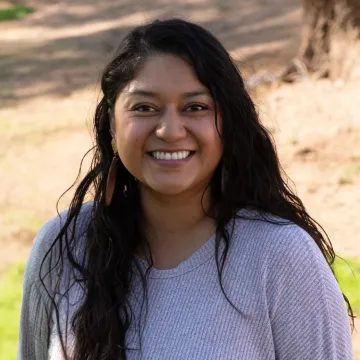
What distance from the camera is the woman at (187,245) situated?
1959 mm

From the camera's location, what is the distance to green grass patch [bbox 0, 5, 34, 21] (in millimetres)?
→ 13445

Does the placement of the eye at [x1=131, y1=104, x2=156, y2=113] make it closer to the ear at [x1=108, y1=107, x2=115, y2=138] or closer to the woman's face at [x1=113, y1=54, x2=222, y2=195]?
the woman's face at [x1=113, y1=54, x2=222, y2=195]

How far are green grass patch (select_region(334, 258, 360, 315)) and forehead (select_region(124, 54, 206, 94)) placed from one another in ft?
7.07

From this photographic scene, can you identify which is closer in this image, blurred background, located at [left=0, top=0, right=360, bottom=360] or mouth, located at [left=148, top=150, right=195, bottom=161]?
mouth, located at [left=148, top=150, right=195, bottom=161]

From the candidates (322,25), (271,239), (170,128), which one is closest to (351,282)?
(271,239)

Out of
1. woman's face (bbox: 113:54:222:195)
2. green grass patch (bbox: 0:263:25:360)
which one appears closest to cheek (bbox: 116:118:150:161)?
woman's face (bbox: 113:54:222:195)

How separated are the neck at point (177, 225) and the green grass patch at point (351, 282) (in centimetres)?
196

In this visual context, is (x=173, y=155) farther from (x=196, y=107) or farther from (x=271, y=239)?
(x=271, y=239)

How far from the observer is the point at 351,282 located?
4.30m

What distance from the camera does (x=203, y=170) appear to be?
2.05m

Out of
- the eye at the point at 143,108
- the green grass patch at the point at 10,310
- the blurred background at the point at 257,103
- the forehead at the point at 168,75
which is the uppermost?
the forehead at the point at 168,75

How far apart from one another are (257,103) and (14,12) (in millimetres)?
A: 11352

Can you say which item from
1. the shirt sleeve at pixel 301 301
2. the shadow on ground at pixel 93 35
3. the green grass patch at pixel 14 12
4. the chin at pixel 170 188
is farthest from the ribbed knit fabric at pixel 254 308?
the green grass patch at pixel 14 12

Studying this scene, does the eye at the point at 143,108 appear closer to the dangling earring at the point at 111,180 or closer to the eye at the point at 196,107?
the eye at the point at 196,107
